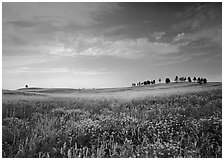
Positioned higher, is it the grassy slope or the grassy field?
the grassy slope

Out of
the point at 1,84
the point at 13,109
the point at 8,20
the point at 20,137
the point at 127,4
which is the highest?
the point at 127,4

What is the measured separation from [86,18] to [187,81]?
2729 mm

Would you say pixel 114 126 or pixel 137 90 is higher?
pixel 137 90

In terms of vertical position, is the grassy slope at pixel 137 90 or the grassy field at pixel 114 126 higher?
the grassy slope at pixel 137 90

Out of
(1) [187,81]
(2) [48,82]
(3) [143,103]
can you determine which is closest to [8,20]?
(2) [48,82]

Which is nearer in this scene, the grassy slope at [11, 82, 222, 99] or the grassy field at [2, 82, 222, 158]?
the grassy field at [2, 82, 222, 158]

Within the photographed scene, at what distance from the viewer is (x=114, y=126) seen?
3887 mm

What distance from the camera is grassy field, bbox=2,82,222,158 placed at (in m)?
3.17

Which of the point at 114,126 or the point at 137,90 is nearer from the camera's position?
the point at 114,126

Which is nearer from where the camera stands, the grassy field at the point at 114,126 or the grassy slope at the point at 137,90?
the grassy field at the point at 114,126

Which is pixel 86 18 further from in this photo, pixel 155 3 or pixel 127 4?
pixel 155 3

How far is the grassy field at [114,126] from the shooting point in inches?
125

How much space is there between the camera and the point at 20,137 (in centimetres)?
346

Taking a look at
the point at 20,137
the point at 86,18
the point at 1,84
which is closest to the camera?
the point at 20,137
